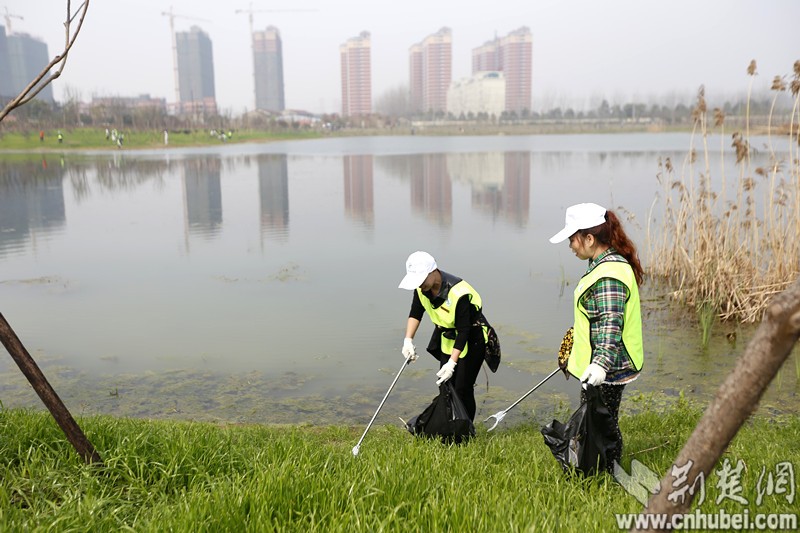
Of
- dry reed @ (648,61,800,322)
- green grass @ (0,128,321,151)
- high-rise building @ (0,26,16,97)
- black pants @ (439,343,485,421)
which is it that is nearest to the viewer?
black pants @ (439,343,485,421)

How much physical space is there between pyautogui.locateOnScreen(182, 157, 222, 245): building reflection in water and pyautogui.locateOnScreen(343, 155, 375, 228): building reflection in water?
3610mm

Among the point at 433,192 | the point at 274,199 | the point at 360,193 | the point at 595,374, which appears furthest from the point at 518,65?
the point at 595,374

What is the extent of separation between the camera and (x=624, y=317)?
3.54m

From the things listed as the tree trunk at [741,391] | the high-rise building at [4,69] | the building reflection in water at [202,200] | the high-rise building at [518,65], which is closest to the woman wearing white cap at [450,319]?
the tree trunk at [741,391]

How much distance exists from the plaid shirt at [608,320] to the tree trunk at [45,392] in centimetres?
258

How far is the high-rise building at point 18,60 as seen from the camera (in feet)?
395

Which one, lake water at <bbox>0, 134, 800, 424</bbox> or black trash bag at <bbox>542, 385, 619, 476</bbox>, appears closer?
black trash bag at <bbox>542, 385, 619, 476</bbox>

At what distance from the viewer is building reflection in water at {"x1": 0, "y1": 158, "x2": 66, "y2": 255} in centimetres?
1561

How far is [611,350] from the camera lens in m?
3.48

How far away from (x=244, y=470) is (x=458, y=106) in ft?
580

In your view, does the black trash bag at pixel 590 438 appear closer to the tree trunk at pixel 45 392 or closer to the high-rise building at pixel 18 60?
the tree trunk at pixel 45 392

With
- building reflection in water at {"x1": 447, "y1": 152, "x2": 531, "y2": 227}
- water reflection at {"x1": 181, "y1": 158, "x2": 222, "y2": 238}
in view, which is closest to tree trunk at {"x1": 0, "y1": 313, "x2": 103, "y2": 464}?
water reflection at {"x1": 181, "y1": 158, "x2": 222, "y2": 238}

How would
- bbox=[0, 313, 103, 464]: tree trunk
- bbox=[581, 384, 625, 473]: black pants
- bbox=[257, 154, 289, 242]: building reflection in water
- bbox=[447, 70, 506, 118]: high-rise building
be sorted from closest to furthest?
bbox=[0, 313, 103, 464]: tree trunk
bbox=[581, 384, 625, 473]: black pants
bbox=[257, 154, 289, 242]: building reflection in water
bbox=[447, 70, 506, 118]: high-rise building
